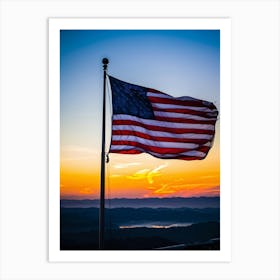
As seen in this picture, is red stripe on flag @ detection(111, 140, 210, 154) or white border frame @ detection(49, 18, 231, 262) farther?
red stripe on flag @ detection(111, 140, 210, 154)

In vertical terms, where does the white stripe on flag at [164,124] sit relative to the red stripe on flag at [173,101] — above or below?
below

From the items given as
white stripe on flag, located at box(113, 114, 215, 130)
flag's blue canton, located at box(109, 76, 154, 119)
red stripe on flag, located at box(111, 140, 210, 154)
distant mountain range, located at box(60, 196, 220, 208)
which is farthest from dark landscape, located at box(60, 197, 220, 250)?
flag's blue canton, located at box(109, 76, 154, 119)

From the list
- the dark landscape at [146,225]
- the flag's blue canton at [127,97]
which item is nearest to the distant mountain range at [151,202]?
the dark landscape at [146,225]

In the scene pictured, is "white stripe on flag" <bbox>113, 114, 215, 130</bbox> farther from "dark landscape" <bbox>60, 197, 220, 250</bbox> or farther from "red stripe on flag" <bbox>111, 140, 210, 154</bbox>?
"dark landscape" <bbox>60, 197, 220, 250</bbox>

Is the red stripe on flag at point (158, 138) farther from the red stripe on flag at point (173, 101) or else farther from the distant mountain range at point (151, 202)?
the distant mountain range at point (151, 202)

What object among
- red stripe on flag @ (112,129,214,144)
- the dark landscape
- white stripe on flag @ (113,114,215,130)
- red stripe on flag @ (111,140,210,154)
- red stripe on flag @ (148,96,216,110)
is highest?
red stripe on flag @ (148,96,216,110)

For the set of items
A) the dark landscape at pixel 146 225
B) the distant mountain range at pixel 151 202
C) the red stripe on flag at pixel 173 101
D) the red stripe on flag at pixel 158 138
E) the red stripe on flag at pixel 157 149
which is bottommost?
the dark landscape at pixel 146 225
